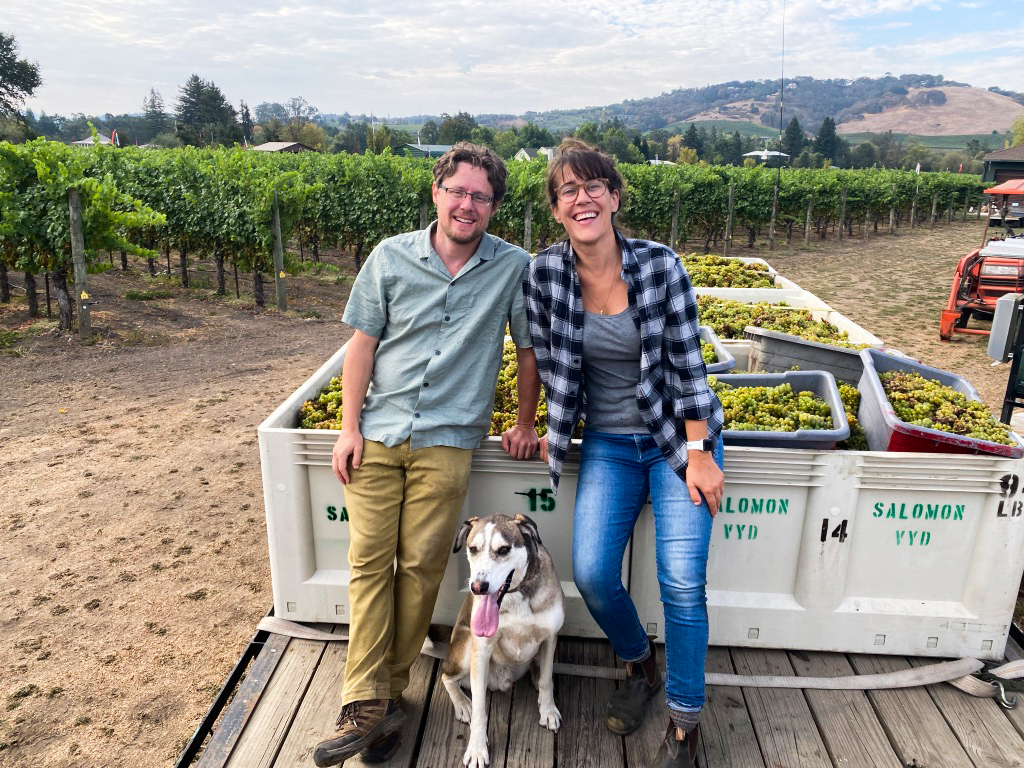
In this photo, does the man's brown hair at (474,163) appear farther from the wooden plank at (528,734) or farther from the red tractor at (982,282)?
the red tractor at (982,282)

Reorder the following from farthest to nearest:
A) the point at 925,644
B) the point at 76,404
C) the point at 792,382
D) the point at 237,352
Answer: the point at 237,352 → the point at 76,404 → the point at 792,382 → the point at 925,644

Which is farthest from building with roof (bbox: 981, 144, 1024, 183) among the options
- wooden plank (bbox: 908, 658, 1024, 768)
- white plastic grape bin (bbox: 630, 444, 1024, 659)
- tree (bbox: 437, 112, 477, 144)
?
tree (bbox: 437, 112, 477, 144)

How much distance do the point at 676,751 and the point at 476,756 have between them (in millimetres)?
721

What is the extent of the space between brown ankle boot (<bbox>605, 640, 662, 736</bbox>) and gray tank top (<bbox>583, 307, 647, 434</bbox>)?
99 cm

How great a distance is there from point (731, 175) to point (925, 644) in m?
25.0

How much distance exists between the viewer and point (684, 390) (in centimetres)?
279

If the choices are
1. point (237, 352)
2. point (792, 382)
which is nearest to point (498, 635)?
point (792, 382)

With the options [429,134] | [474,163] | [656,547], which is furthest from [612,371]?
[429,134]

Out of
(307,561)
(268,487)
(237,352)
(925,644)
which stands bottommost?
(237,352)

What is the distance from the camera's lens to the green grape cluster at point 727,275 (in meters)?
8.05

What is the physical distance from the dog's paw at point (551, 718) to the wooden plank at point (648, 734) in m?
0.15

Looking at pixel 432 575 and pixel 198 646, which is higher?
pixel 432 575

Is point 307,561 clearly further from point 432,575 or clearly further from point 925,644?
point 925,644

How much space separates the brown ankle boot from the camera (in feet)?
9.55
